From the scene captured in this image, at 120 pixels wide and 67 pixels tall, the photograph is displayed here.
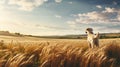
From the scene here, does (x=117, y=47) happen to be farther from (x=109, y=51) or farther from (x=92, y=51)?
(x=92, y=51)

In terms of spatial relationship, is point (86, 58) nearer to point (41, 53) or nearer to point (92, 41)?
point (41, 53)

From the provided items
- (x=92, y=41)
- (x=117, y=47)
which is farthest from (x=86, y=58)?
(x=92, y=41)

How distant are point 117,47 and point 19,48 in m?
2.95

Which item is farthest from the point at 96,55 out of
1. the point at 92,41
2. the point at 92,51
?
the point at 92,41

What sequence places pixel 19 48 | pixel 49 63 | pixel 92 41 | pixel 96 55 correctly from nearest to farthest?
pixel 49 63, pixel 96 55, pixel 19 48, pixel 92 41

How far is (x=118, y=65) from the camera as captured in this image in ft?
27.5

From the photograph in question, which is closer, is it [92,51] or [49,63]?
[49,63]

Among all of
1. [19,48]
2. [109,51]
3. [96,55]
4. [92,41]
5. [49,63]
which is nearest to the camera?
[49,63]

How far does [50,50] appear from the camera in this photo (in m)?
8.05

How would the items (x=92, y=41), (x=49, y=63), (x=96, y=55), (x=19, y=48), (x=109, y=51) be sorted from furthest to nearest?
(x=92, y=41) → (x=109, y=51) → (x=19, y=48) → (x=96, y=55) → (x=49, y=63)

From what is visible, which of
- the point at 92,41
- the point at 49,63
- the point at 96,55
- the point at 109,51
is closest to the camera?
the point at 49,63

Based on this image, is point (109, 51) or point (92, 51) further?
point (109, 51)

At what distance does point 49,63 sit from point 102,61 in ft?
4.02

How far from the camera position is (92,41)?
512 inches
